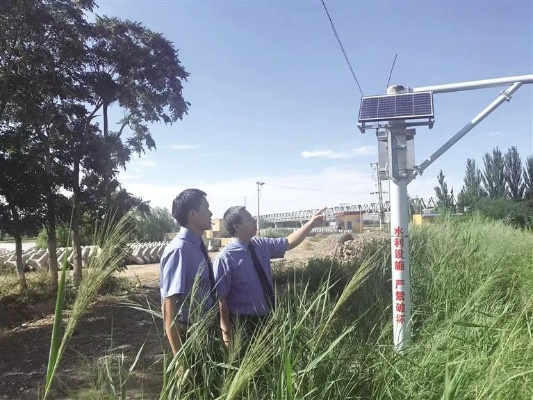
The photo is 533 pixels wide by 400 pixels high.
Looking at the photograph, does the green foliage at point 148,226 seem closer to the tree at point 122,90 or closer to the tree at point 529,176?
the tree at point 122,90

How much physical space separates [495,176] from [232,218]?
31341 millimetres

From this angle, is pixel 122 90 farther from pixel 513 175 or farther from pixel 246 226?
pixel 513 175

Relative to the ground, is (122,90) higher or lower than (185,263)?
higher

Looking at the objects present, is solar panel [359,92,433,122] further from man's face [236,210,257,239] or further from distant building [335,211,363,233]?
man's face [236,210,257,239]

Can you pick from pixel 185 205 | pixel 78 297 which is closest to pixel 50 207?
pixel 185 205

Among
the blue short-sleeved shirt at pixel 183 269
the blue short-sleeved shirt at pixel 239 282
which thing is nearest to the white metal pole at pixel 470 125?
the blue short-sleeved shirt at pixel 239 282

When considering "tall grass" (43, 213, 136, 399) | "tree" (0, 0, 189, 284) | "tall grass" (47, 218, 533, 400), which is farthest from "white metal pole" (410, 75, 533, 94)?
"tree" (0, 0, 189, 284)

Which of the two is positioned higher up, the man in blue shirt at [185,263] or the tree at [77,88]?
the tree at [77,88]

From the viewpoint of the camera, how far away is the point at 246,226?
10.2 feet

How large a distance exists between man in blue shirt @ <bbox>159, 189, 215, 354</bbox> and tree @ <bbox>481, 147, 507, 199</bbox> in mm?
30185

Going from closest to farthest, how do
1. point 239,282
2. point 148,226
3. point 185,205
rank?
point 185,205, point 239,282, point 148,226

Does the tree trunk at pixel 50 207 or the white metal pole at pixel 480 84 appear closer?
the white metal pole at pixel 480 84

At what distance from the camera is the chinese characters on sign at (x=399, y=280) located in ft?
11.5

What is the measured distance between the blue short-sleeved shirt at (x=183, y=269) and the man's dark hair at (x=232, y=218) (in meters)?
0.47
